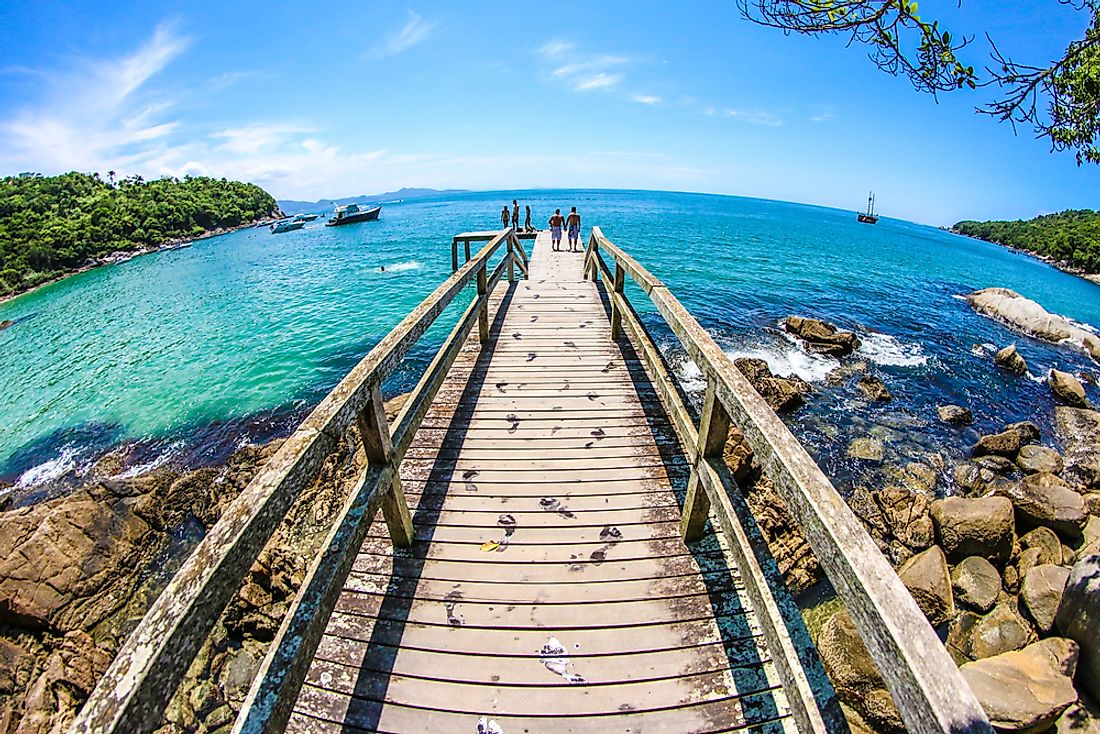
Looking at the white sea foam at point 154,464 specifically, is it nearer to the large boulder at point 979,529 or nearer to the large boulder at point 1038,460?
the large boulder at point 979,529

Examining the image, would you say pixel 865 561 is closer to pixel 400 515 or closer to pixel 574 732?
pixel 574 732

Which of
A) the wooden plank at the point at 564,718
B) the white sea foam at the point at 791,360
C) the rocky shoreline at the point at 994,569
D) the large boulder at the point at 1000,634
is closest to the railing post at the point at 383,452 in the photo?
the wooden plank at the point at 564,718

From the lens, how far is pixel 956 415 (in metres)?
10.7

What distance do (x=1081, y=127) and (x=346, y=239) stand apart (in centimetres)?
5012

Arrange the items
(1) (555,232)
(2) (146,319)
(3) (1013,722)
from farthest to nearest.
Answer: (2) (146,319) < (1) (555,232) < (3) (1013,722)

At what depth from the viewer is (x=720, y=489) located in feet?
8.16

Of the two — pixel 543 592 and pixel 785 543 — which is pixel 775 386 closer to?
pixel 785 543

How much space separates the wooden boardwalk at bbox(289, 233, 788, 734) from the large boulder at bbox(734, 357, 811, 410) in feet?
24.3

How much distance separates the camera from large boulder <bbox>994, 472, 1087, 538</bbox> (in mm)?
6516

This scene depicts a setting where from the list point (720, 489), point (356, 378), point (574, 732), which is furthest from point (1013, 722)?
point (356, 378)

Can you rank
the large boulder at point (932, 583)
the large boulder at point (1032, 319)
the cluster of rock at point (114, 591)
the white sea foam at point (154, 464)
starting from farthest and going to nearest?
the large boulder at point (1032, 319)
the white sea foam at point (154, 464)
the large boulder at point (932, 583)
the cluster of rock at point (114, 591)

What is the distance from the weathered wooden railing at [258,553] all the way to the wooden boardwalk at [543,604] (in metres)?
0.52

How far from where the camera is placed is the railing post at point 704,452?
253 centimetres

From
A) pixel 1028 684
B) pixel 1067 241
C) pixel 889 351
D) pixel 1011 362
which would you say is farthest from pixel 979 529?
pixel 1067 241
